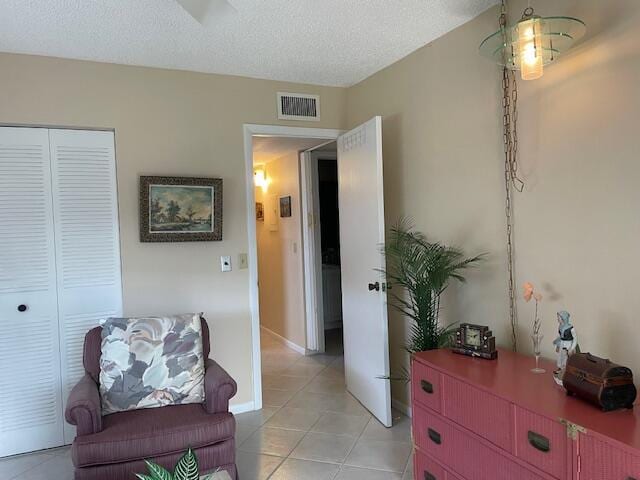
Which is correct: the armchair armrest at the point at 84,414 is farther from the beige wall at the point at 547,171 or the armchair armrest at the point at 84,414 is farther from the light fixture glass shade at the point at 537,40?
the light fixture glass shade at the point at 537,40

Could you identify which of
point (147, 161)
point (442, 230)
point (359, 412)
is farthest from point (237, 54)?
point (359, 412)

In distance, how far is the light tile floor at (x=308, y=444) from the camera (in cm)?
254

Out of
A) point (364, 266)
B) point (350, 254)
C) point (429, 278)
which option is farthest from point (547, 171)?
point (350, 254)

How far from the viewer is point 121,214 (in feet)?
9.99

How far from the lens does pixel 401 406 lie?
10.7ft

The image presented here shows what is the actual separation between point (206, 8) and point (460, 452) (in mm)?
2178

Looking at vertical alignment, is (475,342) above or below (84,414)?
above

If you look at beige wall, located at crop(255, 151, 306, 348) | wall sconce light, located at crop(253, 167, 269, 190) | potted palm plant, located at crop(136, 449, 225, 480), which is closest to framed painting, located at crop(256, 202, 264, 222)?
beige wall, located at crop(255, 151, 306, 348)

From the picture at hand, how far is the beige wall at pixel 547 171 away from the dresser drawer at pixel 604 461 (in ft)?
1.81

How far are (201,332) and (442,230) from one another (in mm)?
1533

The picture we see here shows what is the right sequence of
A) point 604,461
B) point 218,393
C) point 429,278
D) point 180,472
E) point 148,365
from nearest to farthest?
1. point 180,472
2. point 604,461
3. point 218,393
4. point 148,365
5. point 429,278

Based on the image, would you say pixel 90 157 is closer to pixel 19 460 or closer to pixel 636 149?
pixel 19 460

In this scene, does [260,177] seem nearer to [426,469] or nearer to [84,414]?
[84,414]

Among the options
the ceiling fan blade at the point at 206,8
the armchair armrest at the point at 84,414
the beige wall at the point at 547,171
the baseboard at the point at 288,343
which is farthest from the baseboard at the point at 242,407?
the ceiling fan blade at the point at 206,8
